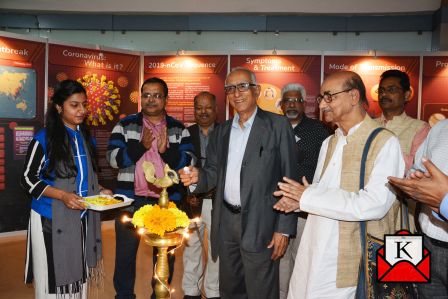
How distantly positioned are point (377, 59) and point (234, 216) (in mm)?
4784

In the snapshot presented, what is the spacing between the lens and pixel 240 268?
2564 millimetres

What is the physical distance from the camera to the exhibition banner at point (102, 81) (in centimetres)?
571

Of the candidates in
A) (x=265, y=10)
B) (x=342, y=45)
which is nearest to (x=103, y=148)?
(x=265, y=10)

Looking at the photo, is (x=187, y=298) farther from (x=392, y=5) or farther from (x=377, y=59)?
(x=392, y=5)

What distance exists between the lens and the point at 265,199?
2.41 meters

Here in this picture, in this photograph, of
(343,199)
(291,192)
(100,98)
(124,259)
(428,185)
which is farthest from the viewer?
(100,98)

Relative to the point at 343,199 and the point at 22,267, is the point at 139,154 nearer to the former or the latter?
the point at 343,199

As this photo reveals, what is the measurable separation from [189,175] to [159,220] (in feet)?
2.71

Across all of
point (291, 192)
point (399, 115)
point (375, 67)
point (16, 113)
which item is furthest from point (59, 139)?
point (375, 67)

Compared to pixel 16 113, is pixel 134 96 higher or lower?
higher

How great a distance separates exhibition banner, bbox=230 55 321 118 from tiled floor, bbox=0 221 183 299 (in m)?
2.93

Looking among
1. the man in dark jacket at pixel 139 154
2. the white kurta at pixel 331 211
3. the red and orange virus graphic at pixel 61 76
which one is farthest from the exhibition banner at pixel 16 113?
the white kurta at pixel 331 211

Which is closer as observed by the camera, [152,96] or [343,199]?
[343,199]

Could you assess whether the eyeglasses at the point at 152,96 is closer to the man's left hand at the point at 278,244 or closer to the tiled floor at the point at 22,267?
the man's left hand at the point at 278,244
